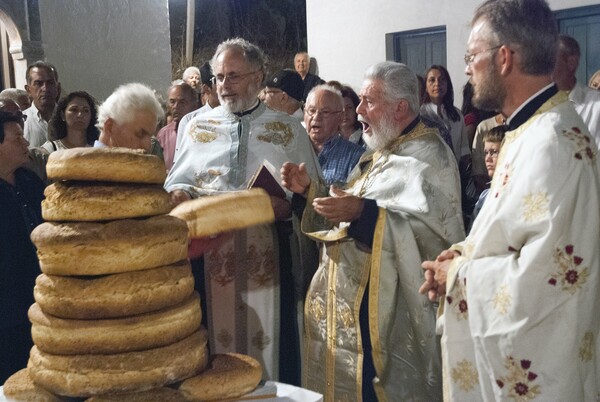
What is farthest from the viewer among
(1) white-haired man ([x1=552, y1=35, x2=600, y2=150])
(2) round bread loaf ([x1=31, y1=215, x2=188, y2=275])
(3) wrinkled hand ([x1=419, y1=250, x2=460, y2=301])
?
(1) white-haired man ([x1=552, y1=35, x2=600, y2=150])

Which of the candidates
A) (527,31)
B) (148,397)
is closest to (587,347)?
(527,31)

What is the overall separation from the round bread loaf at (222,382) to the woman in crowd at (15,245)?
5.88 ft

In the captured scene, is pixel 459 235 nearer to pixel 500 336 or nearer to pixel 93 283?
pixel 500 336

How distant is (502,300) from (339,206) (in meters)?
1.00

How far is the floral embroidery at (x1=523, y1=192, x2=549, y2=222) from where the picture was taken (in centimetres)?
205

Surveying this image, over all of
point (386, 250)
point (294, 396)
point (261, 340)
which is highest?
point (386, 250)

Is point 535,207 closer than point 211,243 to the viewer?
Yes

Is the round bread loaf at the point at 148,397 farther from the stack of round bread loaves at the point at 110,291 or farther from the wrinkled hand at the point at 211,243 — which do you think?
the wrinkled hand at the point at 211,243

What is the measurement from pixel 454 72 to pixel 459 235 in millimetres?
5974

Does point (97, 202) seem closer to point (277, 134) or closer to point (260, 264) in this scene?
point (260, 264)

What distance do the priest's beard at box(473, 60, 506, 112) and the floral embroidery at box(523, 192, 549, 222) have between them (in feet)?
1.28

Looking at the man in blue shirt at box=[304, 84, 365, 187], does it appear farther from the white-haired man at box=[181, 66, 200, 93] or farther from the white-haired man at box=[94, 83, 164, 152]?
the white-haired man at box=[181, 66, 200, 93]

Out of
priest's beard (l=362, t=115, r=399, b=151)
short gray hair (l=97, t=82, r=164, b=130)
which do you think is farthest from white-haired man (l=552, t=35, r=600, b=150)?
short gray hair (l=97, t=82, r=164, b=130)

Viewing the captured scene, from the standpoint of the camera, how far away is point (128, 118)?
357 centimetres
